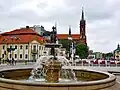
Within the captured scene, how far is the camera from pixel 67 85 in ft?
33.2

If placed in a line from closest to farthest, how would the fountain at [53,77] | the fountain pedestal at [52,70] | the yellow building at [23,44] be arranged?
the fountain at [53,77] → the fountain pedestal at [52,70] → the yellow building at [23,44]

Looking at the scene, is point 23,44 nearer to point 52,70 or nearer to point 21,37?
point 21,37

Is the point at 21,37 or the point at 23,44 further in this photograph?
the point at 21,37

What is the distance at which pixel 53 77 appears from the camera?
14.0 metres

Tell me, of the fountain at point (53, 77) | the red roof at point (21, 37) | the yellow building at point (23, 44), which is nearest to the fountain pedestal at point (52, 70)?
the fountain at point (53, 77)

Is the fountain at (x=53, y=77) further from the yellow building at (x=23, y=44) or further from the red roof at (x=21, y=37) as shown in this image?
the red roof at (x=21, y=37)

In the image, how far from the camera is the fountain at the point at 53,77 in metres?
10.2

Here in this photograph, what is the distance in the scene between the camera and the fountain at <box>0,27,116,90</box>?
10.2m

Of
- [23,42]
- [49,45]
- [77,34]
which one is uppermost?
[77,34]

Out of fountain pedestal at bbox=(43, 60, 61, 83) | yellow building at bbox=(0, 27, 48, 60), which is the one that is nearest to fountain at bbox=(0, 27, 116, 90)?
fountain pedestal at bbox=(43, 60, 61, 83)

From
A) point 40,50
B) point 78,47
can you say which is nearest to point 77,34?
point 78,47

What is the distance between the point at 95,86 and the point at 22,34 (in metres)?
75.8

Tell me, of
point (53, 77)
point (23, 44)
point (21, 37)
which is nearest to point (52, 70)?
point (53, 77)

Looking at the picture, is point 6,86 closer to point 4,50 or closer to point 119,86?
point 119,86
